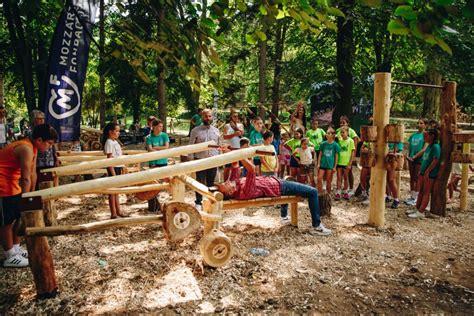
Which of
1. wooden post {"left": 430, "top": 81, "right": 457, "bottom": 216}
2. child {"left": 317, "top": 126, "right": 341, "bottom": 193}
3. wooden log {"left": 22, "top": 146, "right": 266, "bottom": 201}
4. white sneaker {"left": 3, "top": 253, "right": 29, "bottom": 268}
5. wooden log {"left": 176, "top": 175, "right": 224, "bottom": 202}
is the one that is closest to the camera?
wooden log {"left": 22, "top": 146, "right": 266, "bottom": 201}

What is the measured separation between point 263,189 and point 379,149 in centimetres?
213

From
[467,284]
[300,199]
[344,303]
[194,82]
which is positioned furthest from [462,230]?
[194,82]

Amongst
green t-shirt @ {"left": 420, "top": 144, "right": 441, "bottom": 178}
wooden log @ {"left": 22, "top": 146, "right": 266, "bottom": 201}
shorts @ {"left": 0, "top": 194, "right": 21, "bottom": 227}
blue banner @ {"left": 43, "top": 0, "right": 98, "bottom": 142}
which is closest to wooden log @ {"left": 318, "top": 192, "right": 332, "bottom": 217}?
green t-shirt @ {"left": 420, "top": 144, "right": 441, "bottom": 178}

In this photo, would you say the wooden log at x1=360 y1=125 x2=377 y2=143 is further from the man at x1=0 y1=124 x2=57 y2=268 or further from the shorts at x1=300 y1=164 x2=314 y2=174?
the man at x1=0 y1=124 x2=57 y2=268

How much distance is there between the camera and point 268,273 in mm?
4023

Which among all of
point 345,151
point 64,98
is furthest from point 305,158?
point 64,98

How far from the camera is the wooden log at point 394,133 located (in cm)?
534

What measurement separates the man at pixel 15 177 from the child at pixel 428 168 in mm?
6071

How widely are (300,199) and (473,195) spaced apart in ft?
18.2

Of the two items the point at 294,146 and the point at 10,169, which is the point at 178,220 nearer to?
the point at 10,169

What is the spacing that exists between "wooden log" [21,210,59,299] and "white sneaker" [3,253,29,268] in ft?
3.40

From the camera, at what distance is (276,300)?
3439mm

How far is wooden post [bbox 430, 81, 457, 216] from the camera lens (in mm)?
6195

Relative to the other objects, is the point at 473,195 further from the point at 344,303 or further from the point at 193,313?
the point at 193,313
